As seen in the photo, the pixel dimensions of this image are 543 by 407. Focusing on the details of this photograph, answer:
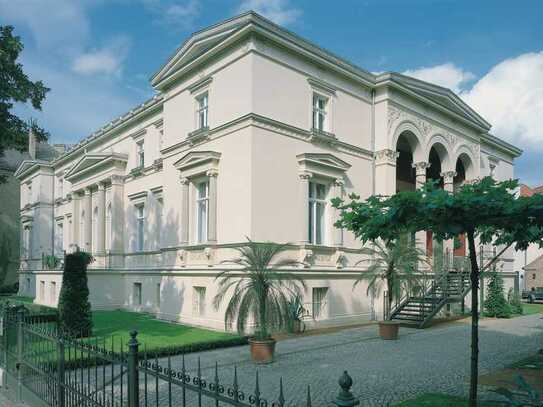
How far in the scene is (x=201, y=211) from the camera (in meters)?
19.1

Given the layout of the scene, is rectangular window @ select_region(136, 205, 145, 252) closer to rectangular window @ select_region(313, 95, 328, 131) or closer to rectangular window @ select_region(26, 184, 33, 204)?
rectangular window @ select_region(313, 95, 328, 131)

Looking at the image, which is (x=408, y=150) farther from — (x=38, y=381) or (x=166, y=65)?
(x=38, y=381)

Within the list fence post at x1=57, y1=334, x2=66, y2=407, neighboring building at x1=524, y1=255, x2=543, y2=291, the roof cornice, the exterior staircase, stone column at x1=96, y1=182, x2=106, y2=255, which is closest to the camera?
fence post at x1=57, y1=334, x2=66, y2=407

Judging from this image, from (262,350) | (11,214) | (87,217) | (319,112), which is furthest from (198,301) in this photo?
(11,214)

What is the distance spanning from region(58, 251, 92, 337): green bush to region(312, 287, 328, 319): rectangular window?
7881 millimetres

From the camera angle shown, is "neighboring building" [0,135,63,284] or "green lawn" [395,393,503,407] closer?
"green lawn" [395,393,503,407]

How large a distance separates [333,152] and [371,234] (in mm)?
13270

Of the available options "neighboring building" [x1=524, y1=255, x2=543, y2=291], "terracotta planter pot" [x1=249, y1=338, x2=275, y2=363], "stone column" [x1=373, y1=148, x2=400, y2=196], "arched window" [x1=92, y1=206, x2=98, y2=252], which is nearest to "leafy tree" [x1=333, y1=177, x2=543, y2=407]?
"terracotta planter pot" [x1=249, y1=338, x2=275, y2=363]

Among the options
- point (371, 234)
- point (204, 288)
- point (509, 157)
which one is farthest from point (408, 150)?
point (371, 234)

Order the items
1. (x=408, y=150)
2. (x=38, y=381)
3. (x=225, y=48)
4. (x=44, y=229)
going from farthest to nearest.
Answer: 1. (x=44, y=229)
2. (x=408, y=150)
3. (x=225, y=48)
4. (x=38, y=381)

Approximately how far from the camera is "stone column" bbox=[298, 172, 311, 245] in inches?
691

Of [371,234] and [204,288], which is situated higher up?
[371,234]

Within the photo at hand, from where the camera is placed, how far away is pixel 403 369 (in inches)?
422

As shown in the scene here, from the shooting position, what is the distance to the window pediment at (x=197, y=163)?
1770 cm
